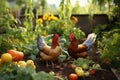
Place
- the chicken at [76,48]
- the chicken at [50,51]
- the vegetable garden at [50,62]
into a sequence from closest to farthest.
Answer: the vegetable garden at [50,62] → the chicken at [50,51] → the chicken at [76,48]

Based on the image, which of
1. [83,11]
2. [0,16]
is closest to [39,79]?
[0,16]

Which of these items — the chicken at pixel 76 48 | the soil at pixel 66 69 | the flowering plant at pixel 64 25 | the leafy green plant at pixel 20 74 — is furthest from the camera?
the flowering plant at pixel 64 25

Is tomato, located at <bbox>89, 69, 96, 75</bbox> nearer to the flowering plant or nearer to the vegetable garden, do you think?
the vegetable garden

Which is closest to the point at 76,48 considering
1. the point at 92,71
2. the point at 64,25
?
the point at 92,71

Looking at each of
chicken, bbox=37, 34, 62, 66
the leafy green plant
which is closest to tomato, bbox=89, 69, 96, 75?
chicken, bbox=37, 34, 62, 66

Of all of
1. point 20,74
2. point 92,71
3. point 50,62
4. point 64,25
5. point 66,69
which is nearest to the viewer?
Answer: point 20,74

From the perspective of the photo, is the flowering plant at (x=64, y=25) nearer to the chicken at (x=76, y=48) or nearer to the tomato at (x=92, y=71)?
the chicken at (x=76, y=48)

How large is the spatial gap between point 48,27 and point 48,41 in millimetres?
1424

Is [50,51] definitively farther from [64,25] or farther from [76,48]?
[64,25]

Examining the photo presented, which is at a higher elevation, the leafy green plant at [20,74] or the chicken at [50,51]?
the leafy green plant at [20,74]

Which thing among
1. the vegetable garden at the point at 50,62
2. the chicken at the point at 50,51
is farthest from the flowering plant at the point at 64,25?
the chicken at the point at 50,51

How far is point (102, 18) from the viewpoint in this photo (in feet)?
29.5

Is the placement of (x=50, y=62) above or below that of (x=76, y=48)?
below

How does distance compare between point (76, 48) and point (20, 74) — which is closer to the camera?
point (20, 74)
